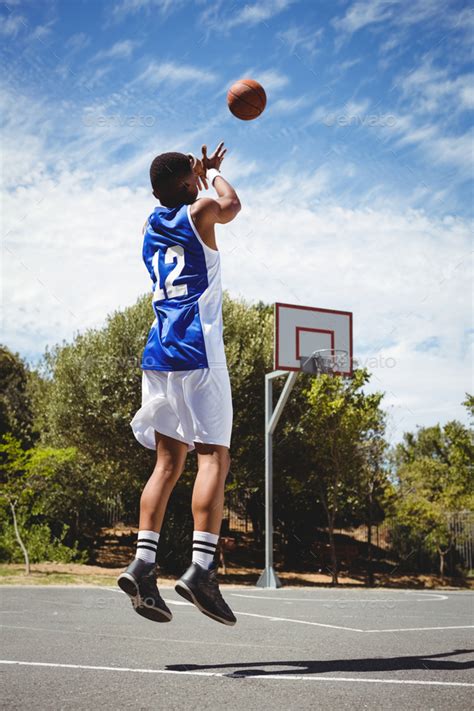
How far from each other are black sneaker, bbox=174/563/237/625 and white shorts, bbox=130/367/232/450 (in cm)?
62

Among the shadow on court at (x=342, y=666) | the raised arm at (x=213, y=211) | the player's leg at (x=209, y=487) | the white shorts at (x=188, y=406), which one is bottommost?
the shadow on court at (x=342, y=666)

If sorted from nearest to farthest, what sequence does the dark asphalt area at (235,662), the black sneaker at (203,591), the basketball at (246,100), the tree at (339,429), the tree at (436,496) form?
1. the black sneaker at (203,591)
2. the dark asphalt area at (235,662)
3. the basketball at (246,100)
4. the tree at (339,429)
5. the tree at (436,496)

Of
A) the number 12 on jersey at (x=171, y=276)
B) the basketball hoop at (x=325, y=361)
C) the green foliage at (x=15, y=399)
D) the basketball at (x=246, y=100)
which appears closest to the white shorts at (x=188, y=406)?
the number 12 on jersey at (x=171, y=276)

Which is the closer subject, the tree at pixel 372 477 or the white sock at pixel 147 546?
the white sock at pixel 147 546

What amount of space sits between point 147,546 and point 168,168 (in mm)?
1904

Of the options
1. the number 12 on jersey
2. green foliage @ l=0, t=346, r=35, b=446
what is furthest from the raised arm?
green foliage @ l=0, t=346, r=35, b=446

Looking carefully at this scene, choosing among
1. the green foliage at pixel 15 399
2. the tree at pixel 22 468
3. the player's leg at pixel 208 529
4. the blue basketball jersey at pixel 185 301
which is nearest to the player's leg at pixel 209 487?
the player's leg at pixel 208 529

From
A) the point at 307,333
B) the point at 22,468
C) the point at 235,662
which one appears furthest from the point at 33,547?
the point at 235,662

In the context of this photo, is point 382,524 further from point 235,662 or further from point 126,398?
point 235,662

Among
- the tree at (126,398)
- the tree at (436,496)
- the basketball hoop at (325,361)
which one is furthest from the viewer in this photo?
the tree at (436,496)

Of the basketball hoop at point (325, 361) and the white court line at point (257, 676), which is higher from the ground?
the basketball hoop at point (325, 361)

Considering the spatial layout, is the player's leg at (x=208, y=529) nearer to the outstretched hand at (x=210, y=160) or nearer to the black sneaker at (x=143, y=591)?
the black sneaker at (x=143, y=591)

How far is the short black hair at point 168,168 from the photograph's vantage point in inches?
145

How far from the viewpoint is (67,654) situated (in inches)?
Answer: 192
